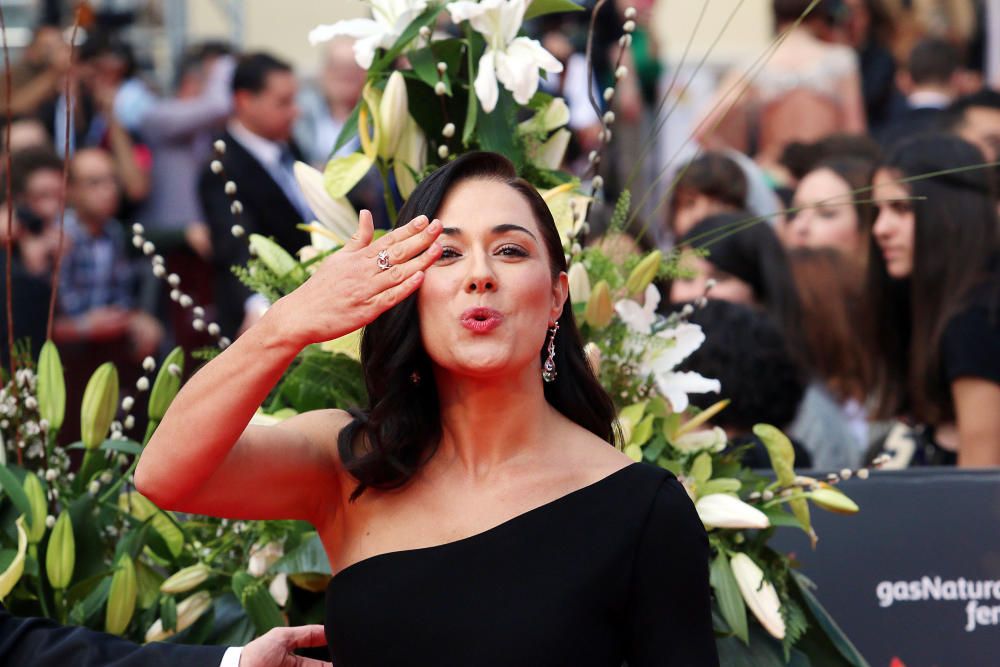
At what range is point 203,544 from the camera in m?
2.89

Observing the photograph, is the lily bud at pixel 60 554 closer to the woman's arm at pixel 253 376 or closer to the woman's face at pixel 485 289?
the woman's arm at pixel 253 376

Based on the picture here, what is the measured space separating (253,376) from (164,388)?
2.89 feet

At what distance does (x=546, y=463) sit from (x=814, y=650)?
32.4 inches

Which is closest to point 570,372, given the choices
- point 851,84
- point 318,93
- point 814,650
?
point 814,650

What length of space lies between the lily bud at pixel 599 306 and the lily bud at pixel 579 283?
0.11 feet

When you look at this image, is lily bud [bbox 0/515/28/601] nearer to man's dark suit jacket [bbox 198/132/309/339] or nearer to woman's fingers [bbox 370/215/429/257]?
woman's fingers [bbox 370/215/429/257]

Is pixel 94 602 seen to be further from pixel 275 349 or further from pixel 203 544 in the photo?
pixel 275 349

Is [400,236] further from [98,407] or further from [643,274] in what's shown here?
[98,407]

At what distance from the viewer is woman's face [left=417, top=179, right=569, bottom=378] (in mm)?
2139

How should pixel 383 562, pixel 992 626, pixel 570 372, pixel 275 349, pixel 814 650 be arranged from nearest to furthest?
pixel 275 349 → pixel 383 562 → pixel 570 372 → pixel 814 650 → pixel 992 626

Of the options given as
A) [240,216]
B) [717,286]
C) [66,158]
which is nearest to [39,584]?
[66,158]

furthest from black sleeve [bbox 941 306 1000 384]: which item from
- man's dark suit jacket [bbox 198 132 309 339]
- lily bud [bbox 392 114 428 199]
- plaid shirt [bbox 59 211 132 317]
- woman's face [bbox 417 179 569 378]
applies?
plaid shirt [bbox 59 211 132 317]

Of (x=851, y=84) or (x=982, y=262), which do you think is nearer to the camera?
(x=982, y=262)

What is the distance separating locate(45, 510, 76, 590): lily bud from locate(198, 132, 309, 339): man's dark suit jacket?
3.91m
